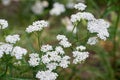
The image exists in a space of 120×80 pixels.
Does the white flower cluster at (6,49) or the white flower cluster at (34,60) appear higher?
the white flower cluster at (6,49)

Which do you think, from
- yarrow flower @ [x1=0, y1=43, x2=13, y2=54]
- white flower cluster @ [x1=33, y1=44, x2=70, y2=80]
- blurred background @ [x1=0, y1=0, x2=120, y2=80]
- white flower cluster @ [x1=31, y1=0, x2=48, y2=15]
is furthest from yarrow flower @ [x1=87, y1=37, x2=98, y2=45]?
white flower cluster @ [x1=31, y1=0, x2=48, y2=15]

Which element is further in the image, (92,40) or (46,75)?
(92,40)

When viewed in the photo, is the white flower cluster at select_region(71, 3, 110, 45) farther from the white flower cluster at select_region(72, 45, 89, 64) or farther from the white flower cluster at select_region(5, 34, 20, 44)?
the white flower cluster at select_region(5, 34, 20, 44)

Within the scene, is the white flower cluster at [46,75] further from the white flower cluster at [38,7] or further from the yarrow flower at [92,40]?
the white flower cluster at [38,7]

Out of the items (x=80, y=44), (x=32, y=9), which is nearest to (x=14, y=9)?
(x=32, y=9)

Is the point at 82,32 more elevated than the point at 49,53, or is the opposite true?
the point at 82,32

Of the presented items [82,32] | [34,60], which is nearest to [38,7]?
[82,32]

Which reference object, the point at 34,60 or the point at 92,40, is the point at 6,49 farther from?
the point at 92,40

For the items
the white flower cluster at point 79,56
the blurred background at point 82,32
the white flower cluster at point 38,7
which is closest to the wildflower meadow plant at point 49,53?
the white flower cluster at point 79,56

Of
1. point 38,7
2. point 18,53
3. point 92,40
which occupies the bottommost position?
point 18,53
